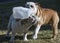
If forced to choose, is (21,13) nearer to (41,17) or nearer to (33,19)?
(33,19)

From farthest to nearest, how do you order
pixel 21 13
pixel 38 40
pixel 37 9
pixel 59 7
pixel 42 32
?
pixel 59 7, pixel 42 32, pixel 38 40, pixel 37 9, pixel 21 13

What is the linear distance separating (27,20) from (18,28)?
0.40 meters

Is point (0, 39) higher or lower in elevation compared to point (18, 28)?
lower

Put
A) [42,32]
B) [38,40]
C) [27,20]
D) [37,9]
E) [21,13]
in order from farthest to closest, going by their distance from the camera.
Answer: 1. [42,32]
2. [38,40]
3. [37,9]
4. [27,20]
5. [21,13]

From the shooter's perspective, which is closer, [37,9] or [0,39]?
[37,9]

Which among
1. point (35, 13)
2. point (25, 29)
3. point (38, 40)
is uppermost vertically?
point (35, 13)

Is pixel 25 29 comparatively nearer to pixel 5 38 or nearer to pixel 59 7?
pixel 5 38

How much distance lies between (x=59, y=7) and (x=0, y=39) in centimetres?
522

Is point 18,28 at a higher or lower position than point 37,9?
Answer: lower

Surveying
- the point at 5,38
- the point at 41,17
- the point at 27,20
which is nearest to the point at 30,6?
the point at 27,20

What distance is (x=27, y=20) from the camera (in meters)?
6.03

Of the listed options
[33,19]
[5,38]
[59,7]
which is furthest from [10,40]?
[59,7]

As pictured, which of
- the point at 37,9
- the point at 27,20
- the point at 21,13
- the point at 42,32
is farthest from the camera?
the point at 42,32

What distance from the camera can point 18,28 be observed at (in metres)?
6.29
